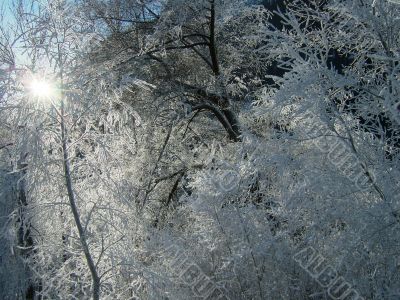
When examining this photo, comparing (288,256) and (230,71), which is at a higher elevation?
(230,71)

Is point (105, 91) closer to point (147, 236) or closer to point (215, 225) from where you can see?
point (215, 225)

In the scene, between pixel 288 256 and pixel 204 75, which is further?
pixel 204 75

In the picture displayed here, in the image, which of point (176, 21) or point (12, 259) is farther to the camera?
point (12, 259)

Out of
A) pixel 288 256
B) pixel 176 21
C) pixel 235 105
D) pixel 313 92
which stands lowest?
pixel 288 256

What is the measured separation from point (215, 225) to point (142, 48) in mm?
4074

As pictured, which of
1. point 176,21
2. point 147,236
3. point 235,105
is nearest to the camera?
point 147,236

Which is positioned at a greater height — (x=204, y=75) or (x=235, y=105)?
(x=204, y=75)

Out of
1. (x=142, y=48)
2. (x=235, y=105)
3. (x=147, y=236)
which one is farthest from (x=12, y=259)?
(x=235, y=105)

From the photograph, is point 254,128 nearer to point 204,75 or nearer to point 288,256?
point 204,75

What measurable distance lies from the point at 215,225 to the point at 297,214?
88 centimetres

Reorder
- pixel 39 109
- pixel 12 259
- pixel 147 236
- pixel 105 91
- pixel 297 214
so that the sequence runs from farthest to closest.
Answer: pixel 12 259 < pixel 147 236 < pixel 297 214 < pixel 105 91 < pixel 39 109

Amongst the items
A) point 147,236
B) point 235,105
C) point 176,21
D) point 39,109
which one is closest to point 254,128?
point 235,105

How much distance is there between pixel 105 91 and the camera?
418 cm

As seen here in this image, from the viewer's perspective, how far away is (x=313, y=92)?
399 centimetres
